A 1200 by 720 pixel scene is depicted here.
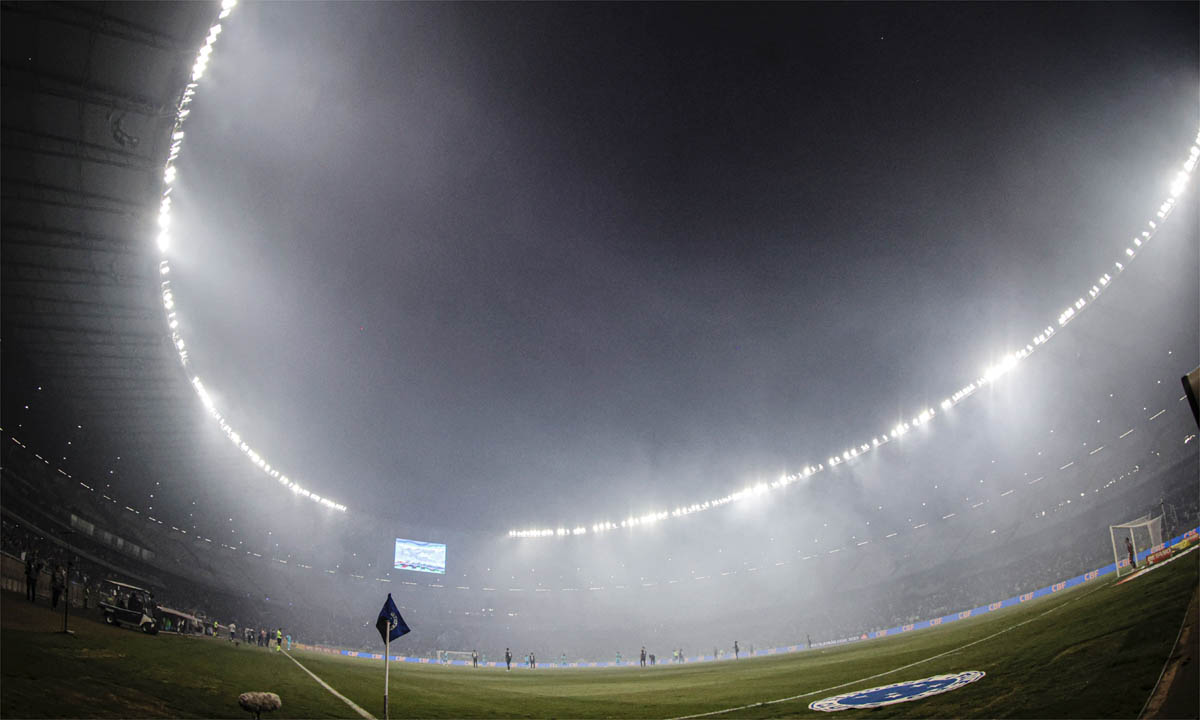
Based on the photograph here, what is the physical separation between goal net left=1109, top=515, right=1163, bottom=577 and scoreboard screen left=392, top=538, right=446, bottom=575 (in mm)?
71927

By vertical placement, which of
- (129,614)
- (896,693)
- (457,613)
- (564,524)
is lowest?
(457,613)

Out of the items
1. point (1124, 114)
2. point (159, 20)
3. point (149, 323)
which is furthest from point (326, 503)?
point (1124, 114)

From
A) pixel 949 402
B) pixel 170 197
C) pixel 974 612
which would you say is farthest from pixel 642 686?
pixel 949 402

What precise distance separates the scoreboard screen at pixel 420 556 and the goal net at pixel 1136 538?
71927mm

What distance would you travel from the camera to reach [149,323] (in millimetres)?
33688

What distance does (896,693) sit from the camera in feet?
50.9

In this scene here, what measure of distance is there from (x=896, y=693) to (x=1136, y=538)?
1441 inches

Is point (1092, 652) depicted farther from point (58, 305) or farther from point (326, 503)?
point (326, 503)

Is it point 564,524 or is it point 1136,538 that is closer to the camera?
point 1136,538

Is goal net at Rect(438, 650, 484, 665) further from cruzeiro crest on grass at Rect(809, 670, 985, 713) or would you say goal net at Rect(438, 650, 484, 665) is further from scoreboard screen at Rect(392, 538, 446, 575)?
cruzeiro crest on grass at Rect(809, 670, 985, 713)

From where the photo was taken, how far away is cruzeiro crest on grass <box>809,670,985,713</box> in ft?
47.0

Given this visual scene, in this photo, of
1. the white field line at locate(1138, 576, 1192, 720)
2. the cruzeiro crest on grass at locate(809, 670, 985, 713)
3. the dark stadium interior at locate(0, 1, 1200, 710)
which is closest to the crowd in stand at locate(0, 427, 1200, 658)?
the dark stadium interior at locate(0, 1, 1200, 710)

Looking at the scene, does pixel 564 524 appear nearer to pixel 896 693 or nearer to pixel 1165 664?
pixel 896 693

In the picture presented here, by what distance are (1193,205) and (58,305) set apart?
61299 mm
